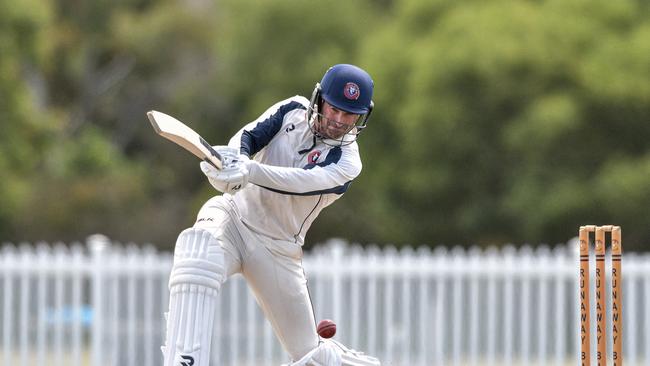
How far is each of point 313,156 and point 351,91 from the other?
318 millimetres

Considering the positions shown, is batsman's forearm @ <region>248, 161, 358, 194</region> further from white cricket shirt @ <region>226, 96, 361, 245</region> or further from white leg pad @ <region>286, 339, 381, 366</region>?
white leg pad @ <region>286, 339, 381, 366</region>

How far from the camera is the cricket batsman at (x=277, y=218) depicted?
213 inches

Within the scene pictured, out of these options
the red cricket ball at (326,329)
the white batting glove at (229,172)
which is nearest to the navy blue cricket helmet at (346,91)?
the white batting glove at (229,172)

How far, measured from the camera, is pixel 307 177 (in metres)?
5.50

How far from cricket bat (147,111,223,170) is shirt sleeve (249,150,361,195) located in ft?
0.57

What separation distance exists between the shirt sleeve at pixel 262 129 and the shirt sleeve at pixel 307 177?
→ 178 millimetres

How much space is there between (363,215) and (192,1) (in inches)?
628

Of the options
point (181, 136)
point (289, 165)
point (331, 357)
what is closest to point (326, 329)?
point (331, 357)

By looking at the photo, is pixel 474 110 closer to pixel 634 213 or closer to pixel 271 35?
pixel 634 213

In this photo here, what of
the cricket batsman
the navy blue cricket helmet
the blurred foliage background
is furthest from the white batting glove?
the blurred foliage background

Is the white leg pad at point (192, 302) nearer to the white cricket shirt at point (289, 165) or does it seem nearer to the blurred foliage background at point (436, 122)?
the white cricket shirt at point (289, 165)

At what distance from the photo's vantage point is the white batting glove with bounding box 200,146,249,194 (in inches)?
207

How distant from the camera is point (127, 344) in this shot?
10953mm

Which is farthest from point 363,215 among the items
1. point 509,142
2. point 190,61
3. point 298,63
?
point 190,61
